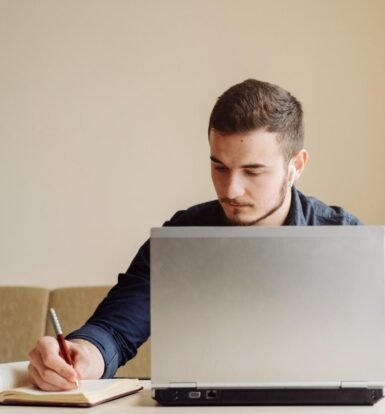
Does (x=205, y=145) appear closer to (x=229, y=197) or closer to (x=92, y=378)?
(x=229, y=197)

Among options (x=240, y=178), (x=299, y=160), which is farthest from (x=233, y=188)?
(x=299, y=160)

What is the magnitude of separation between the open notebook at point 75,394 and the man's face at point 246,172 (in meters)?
0.46

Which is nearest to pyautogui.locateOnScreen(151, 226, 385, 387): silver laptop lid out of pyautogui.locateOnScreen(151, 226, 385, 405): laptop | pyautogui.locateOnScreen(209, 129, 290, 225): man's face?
pyautogui.locateOnScreen(151, 226, 385, 405): laptop

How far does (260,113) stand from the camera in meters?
1.67

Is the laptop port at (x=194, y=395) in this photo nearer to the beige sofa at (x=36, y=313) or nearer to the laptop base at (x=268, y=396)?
the laptop base at (x=268, y=396)

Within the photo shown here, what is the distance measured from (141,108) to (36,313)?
0.82 meters

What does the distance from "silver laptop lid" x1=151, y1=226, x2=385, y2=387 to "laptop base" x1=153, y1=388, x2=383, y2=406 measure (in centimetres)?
1

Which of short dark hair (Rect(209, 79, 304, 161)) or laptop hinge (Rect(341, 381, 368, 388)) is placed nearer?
laptop hinge (Rect(341, 381, 368, 388))

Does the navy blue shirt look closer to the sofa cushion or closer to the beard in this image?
the beard

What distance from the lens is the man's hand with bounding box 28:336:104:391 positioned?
1.23 m

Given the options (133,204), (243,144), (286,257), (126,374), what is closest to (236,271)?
(286,257)

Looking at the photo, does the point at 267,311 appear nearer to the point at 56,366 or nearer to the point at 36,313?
the point at 56,366

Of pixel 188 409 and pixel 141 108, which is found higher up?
pixel 141 108

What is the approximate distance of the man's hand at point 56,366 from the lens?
1.23 meters
